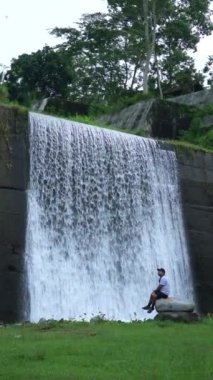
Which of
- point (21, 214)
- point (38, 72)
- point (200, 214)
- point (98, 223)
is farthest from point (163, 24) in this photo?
point (21, 214)

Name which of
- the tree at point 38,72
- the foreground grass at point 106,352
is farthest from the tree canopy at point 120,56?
the foreground grass at point 106,352

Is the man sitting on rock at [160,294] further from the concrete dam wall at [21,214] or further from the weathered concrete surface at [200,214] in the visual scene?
the weathered concrete surface at [200,214]

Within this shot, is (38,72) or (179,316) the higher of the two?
(38,72)

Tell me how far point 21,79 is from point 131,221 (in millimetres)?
13675

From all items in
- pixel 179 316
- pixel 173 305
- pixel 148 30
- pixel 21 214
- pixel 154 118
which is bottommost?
pixel 179 316

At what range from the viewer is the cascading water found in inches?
536

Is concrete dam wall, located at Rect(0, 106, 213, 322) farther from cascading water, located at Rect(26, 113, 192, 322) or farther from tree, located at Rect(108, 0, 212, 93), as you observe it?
tree, located at Rect(108, 0, 212, 93)

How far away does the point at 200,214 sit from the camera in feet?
56.5

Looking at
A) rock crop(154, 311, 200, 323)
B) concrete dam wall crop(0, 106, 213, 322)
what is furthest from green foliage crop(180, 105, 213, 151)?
rock crop(154, 311, 200, 323)

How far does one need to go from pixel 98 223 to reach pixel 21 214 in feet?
7.13

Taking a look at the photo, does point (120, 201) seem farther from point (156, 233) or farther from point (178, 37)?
point (178, 37)

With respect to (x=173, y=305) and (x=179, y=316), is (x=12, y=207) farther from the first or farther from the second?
(x=179, y=316)

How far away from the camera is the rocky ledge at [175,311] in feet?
34.6

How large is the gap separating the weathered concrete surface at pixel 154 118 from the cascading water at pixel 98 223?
168 inches
